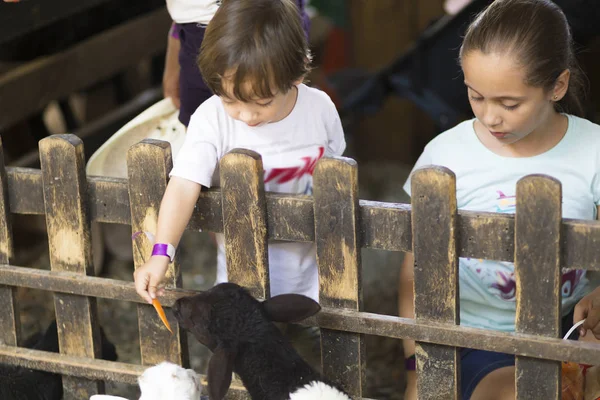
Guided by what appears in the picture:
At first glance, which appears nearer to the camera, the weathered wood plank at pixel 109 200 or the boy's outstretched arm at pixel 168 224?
the boy's outstretched arm at pixel 168 224

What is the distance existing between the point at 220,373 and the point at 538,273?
0.78 metres

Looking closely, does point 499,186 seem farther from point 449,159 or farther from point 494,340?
A: point 494,340

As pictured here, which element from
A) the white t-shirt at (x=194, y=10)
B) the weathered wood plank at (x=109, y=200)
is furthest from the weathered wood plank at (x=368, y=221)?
the white t-shirt at (x=194, y=10)

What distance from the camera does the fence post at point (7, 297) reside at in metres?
2.46

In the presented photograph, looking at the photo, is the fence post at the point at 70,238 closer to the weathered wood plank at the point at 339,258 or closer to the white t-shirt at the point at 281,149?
the white t-shirt at the point at 281,149

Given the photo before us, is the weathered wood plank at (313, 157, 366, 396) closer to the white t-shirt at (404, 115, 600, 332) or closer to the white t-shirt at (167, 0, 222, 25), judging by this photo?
the white t-shirt at (404, 115, 600, 332)

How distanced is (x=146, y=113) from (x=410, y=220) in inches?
48.9

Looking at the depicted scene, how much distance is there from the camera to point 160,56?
5.67m

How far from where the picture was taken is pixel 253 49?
6.70 ft

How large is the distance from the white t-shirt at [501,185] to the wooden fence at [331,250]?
0.98ft

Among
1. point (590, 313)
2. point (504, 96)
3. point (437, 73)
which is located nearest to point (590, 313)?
point (590, 313)

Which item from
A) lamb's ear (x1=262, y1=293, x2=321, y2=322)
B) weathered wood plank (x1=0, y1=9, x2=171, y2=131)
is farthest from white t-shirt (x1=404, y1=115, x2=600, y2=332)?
weathered wood plank (x1=0, y1=9, x2=171, y2=131)

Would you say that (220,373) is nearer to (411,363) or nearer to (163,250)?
(163,250)

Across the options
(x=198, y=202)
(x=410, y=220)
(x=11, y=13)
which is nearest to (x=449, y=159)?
(x=410, y=220)
